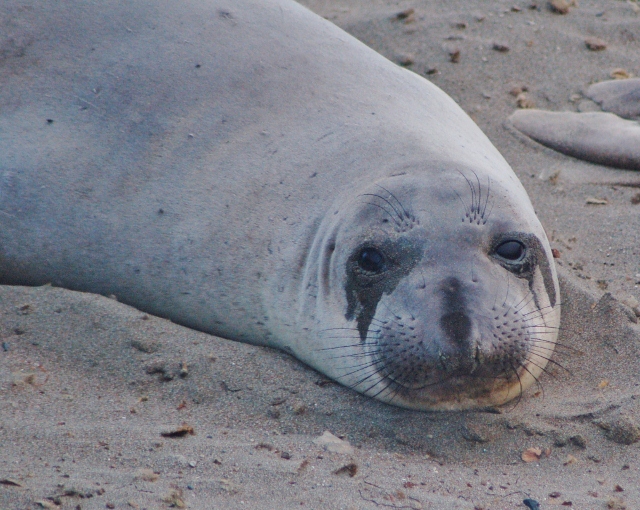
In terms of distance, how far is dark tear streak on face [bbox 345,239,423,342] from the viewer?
116 inches

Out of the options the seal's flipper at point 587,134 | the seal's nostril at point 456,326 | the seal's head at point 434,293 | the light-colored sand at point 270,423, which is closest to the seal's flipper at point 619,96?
the seal's flipper at point 587,134

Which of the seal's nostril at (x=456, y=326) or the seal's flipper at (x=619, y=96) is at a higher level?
the seal's flipper at (x=619, y=96)

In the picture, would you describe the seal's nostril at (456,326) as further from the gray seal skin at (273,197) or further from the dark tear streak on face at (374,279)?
the dark tear streak on face at (374,279)

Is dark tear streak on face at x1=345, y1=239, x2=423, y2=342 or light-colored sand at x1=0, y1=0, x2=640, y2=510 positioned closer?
light-colored sand at x1=0, y1=0, x2=640, y2=510

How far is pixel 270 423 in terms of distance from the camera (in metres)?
2.87

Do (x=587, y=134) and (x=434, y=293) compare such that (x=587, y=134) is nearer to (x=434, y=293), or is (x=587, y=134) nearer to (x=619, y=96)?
(x=619, y=96)

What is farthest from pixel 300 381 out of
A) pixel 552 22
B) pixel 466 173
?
pixel 552 22

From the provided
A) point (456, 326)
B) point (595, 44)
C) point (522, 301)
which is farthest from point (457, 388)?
point (595, 44)

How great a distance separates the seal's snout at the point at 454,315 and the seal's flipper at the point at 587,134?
97.3 inches

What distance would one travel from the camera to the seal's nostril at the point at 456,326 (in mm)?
2701

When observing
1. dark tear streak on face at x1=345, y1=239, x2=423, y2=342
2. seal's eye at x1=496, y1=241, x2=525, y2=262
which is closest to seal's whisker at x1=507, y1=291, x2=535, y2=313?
seal's eye at x1=496, y1=241, x2=525, y2=262

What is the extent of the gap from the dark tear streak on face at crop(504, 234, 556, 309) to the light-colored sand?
0.92 ft

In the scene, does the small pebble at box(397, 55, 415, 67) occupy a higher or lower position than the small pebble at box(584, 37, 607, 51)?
lower

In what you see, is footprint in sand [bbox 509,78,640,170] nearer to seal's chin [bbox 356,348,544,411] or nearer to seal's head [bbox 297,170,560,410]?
seal's head [bbox 297,170,560,410]
